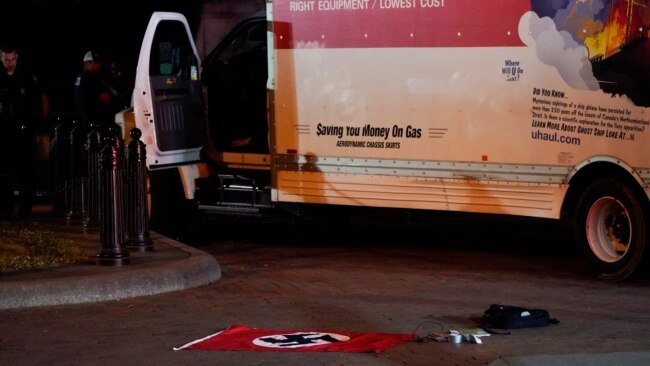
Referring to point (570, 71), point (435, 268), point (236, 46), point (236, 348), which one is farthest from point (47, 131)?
point (236, 348)

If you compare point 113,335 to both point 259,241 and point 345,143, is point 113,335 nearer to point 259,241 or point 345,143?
point 345,143

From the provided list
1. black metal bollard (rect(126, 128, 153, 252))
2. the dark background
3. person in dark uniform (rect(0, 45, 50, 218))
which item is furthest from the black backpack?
the dark background

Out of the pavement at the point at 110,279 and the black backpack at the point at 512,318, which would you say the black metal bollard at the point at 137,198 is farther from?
the black backpack at the point at 512,318

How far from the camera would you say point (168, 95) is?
13562 mm

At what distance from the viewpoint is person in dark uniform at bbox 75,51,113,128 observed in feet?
50.5

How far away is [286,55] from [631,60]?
11.9ft

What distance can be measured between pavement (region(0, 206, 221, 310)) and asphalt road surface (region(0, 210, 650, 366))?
11cm

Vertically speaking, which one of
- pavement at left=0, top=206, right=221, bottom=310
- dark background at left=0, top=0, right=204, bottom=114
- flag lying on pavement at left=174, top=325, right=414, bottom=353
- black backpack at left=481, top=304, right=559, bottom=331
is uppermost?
dark background at left=0, top=0, right=204, bottom=114

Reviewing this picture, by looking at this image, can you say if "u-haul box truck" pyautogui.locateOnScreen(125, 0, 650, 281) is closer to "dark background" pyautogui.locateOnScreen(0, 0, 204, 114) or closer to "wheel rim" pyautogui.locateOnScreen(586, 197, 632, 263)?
"wheel rim" pyautogui.locateOnScreen(586, 197, 632, 263)

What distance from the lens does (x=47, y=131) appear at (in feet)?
54.2

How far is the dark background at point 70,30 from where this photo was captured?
22.9m

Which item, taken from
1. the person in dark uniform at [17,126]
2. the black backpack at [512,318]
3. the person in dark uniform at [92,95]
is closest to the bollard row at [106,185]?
the person in dark uniform at [17,126]

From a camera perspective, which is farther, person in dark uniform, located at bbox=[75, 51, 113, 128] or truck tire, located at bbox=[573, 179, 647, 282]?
person in dark uniform, located at bbox=[75, 51, 113, 128]

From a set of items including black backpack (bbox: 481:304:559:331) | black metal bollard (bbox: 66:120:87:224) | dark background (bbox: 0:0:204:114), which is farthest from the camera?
dark background (bbox: 0:0:204:114)
